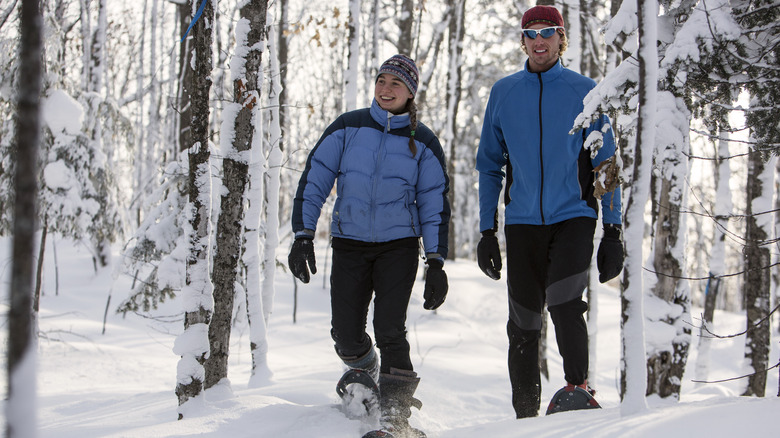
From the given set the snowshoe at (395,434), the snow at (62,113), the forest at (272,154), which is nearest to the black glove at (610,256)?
the forest at (272,154)

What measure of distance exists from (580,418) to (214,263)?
8.30ft

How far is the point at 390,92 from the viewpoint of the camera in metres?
3.44

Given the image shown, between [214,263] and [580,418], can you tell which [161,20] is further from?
[580,418]

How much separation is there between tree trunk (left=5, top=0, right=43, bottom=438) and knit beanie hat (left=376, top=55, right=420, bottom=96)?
2.62 m

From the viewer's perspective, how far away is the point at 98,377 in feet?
25.1

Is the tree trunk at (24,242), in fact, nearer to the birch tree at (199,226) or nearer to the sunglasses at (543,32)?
the birch tree at (199,226)

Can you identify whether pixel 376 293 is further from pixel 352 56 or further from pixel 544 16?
pixel 352 56

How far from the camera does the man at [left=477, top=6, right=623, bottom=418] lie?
3.04 metres

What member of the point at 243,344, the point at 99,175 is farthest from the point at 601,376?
the point at 99,175

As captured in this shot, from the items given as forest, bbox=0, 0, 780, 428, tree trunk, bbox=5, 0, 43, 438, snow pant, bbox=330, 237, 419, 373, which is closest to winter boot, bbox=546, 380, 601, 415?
forest, bbox=0, 0, 780, 428

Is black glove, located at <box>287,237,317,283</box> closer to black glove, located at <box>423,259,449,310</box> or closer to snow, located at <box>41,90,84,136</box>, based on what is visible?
black glove, located at <box>423,259,449,310</box>

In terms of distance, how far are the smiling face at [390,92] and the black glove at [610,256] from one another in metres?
1.40

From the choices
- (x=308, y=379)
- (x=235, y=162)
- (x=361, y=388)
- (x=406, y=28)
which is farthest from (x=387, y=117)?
(x=406, y=28)

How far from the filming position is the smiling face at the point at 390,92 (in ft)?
11.3
